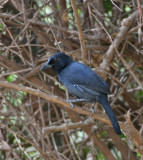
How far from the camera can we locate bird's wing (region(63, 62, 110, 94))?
151 inches

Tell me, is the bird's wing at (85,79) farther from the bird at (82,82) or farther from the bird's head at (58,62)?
the bird's head at (58,62)

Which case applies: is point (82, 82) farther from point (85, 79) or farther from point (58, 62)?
point (58, 62)

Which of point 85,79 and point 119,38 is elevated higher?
point 119,38

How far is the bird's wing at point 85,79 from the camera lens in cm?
382

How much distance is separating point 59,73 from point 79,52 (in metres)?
0.57

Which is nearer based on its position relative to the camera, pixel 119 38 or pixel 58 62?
pixel 58 62

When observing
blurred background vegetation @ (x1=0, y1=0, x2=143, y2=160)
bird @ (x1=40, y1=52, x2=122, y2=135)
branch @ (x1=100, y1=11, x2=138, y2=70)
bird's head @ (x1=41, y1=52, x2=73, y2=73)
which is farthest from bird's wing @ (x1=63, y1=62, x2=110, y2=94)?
branch @ (x1=100, y1=11, x2=138, y2=70)

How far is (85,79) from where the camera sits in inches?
154

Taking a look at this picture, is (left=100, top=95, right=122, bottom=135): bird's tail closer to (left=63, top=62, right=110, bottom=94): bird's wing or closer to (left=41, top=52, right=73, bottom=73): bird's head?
(left=63, top=62, right=110, bottom=94): bird's wing

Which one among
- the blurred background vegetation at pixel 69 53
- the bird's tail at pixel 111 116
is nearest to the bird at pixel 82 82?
the bird's tail at pixel 111 116

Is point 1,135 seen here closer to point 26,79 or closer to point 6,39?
point 26,79

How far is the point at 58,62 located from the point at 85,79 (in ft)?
1.42

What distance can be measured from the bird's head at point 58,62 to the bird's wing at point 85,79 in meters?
0.15

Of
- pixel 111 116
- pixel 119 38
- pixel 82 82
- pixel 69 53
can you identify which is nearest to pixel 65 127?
pixel 82 82
